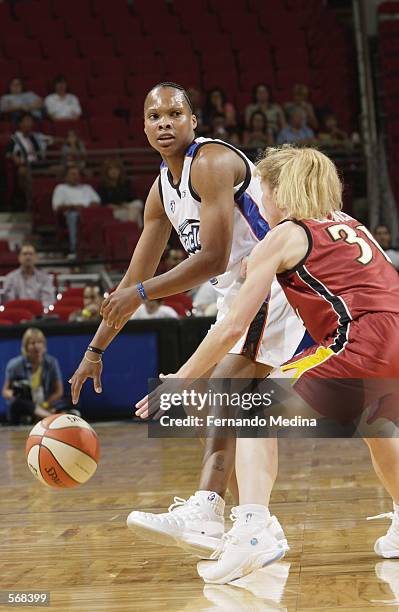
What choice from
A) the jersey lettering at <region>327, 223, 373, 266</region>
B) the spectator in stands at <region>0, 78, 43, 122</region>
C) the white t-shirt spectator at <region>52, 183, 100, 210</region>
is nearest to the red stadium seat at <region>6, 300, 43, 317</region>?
the white t-shirt spectator at <region>52, 183, 100, 210</region>

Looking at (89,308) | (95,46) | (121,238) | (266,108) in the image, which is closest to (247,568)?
(89,308)

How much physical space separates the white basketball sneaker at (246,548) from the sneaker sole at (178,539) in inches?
5.0

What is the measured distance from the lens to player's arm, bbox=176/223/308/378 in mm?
3373

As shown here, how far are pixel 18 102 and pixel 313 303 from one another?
37.6 ft

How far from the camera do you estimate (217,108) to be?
1384 cm

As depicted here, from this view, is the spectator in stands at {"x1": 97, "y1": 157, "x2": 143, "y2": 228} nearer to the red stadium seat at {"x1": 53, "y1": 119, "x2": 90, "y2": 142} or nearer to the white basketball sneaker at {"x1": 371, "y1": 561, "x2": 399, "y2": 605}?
the red stadium seat at {"x1": 53, "y1": 119, "x2": 90, "y2": 142}

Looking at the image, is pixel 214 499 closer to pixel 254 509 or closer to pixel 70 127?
pixel 254 509

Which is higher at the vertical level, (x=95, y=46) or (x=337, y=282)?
(x=95, y=46)

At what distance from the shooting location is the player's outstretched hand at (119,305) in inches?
143

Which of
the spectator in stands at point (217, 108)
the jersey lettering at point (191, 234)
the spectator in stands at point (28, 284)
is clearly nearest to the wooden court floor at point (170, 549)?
the jersey lettering at point (191, 234)

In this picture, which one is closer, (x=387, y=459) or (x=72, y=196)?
(x=387, y=459)

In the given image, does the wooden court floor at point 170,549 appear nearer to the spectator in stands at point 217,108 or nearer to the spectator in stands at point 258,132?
the spectator in stands at point 258,132

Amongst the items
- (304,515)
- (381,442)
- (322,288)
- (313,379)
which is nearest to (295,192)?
(322,288)

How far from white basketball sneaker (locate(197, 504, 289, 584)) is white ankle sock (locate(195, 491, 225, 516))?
0.21 m
